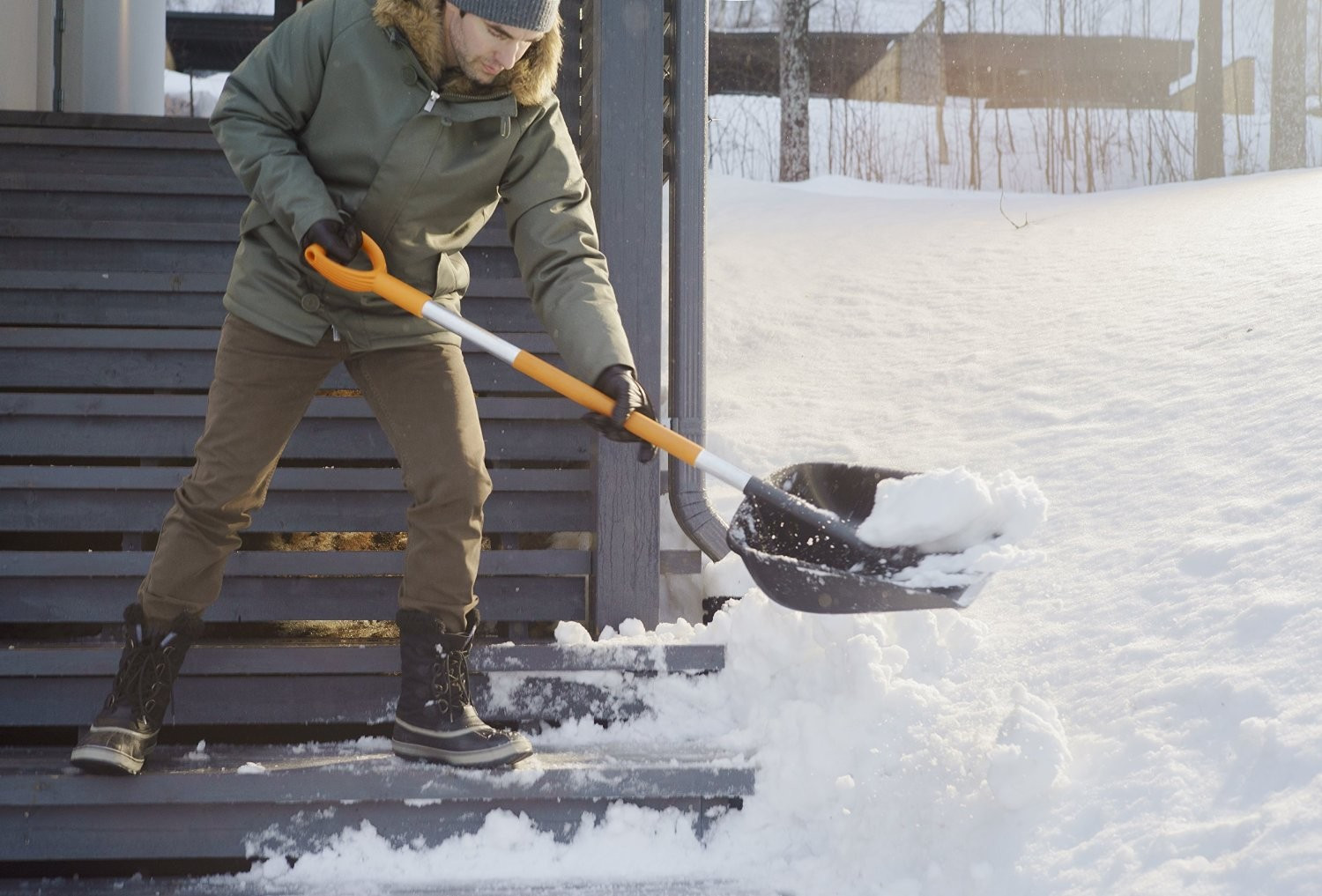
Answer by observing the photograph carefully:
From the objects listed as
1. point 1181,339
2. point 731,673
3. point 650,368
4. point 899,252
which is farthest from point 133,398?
point 899,252

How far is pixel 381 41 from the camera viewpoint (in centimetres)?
232

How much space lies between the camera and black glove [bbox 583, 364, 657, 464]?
2236mm

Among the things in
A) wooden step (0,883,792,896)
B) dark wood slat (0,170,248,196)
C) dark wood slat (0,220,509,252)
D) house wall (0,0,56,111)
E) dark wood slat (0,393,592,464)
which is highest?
house wall (0,0,56,111)

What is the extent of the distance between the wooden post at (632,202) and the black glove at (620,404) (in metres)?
0.75

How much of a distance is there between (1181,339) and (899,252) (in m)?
2.35

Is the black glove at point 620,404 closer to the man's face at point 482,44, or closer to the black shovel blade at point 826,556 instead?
the black shovel blade at point 826,556

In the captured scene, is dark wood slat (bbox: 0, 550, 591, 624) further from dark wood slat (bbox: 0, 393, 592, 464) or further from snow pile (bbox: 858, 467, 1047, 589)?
snow pile (bbox: 858, 467, 1047, 589)

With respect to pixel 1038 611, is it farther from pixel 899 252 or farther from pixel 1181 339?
pixel 899 252

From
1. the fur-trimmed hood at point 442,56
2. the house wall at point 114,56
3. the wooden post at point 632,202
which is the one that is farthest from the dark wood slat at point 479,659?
the house wall at point 114,56

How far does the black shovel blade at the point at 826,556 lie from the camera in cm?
212

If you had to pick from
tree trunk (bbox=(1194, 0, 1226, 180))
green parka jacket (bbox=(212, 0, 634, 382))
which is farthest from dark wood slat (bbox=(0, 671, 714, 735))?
tree trunk (bbox=(1194, 0, 1226, 180))

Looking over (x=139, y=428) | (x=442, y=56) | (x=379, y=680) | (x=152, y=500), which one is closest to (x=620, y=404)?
(x=442, y=56)

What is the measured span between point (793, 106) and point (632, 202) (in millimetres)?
7030

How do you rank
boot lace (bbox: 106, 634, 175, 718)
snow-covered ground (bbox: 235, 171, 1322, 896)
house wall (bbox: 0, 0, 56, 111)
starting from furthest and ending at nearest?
house wall (bbox: 0, 0, 56, 111)
boot lace (bbox: 106, 634, 175, 718)
snow-covered ground (bbox: 235, 171, 1322, 896)
